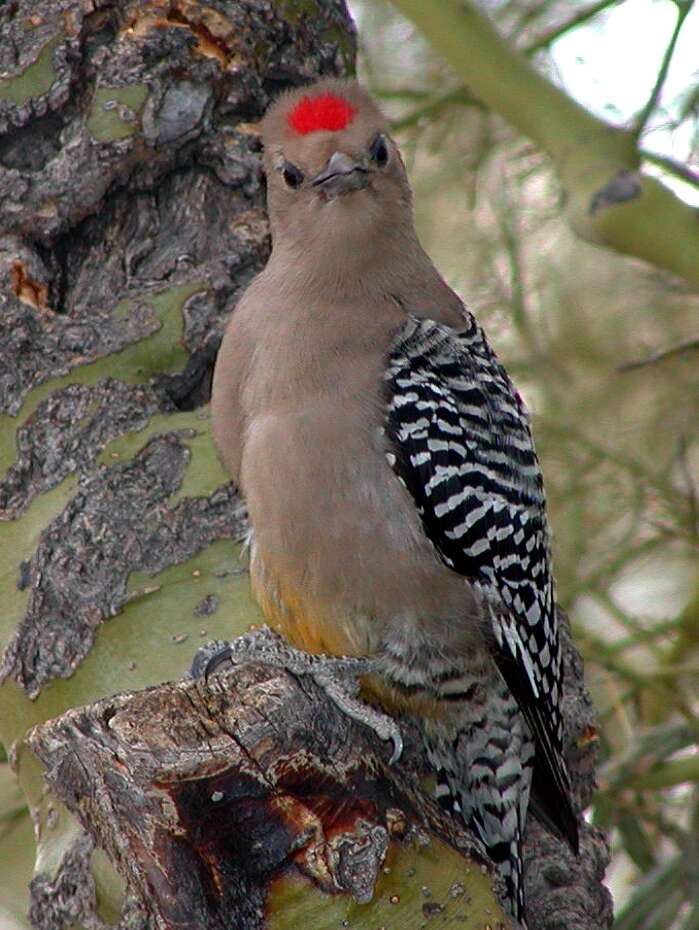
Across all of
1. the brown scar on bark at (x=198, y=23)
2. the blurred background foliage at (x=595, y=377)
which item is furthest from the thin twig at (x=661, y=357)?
the brown scar on bark at (x=198, y=23)

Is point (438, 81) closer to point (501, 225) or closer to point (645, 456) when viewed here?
point (501, 225)

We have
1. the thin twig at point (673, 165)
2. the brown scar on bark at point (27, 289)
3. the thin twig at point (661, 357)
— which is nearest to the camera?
the thin twig at point (673, 165)

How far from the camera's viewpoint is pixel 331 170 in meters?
4.09

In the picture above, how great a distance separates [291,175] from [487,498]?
1140 mm

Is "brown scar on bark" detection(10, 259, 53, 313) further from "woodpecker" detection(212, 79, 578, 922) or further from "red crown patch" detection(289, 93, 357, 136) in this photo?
"red crown patch" detection(289, 93, 357, 136)

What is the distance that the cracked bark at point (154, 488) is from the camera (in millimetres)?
2865

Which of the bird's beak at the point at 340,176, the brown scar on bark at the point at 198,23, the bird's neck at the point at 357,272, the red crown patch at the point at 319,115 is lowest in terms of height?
the bird's neck at the point at 357,272

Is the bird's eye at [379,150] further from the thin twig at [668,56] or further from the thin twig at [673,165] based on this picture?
the thin twig at [668,56]

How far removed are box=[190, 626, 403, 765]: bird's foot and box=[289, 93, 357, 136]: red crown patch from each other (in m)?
1.47

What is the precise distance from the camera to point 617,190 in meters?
2.94

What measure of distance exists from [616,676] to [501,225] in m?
1.78

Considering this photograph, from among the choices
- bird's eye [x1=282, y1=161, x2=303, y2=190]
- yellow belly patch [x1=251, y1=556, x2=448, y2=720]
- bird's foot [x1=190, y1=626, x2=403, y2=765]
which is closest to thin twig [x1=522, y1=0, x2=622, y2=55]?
bird's eye [x1=282, y1=161, x2=303, y2=190]

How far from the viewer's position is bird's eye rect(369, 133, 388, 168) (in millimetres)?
4160

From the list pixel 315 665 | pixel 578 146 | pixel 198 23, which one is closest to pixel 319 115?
pixel 198 23
